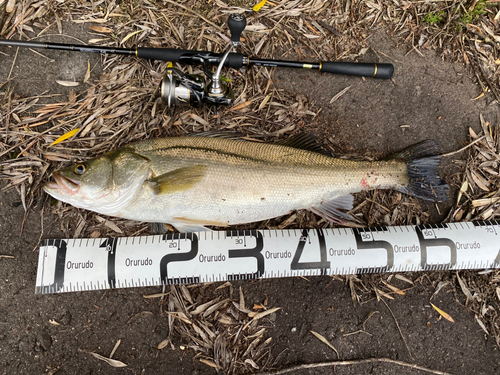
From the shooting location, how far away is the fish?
89.0 inches

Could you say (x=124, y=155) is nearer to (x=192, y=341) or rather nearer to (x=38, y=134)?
(x=38, y=134)

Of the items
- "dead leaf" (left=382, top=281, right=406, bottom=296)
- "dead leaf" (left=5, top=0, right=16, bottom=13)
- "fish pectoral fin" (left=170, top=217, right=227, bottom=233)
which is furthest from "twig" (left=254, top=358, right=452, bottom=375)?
"dead leaf" (left=5, top=0, right=16, bottom=13)

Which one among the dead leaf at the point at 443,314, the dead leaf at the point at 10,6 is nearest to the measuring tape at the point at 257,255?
the dead leaf at the point at 443,314

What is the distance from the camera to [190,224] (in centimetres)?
247

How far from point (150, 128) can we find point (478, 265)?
3.49m

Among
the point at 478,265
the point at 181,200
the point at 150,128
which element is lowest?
the point at 478,265

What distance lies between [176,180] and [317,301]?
71.4 inches

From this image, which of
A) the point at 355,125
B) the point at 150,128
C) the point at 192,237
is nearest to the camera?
the point at 192,237

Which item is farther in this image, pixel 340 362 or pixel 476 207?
pixel 476 207

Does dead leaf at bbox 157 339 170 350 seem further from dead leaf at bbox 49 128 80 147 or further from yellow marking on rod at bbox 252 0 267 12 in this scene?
yellow marking on rod at bbox 252 0 267 12

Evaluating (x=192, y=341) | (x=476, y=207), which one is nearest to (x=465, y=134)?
(x=476, y=207)

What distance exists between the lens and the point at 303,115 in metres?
2.94

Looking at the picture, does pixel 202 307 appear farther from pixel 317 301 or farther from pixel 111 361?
pixel 317 301

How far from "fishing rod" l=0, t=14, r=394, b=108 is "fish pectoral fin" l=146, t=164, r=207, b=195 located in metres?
0.74
